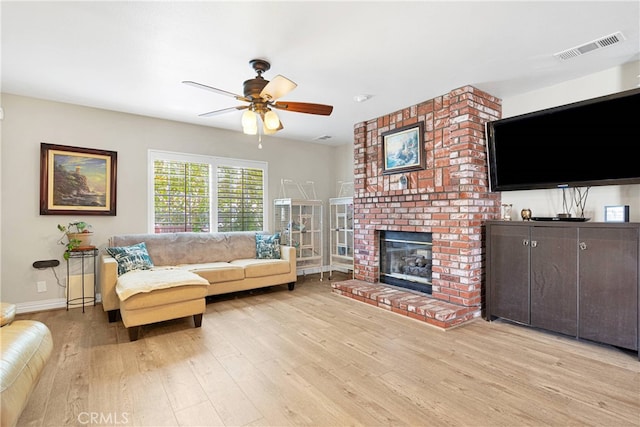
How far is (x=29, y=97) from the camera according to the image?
12.1ft

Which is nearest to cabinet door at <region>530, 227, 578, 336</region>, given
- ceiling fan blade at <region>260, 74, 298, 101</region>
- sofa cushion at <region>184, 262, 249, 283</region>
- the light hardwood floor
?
the light hardwood floor

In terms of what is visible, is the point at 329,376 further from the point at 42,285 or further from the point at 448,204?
the point at 42,285

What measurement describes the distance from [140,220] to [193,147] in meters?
1.32

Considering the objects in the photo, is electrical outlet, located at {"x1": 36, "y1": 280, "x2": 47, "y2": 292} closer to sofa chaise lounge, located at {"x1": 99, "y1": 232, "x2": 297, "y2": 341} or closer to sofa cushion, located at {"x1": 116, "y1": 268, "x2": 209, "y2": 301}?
sofa chaise lounge, located at {"x1": 99, "y1": 232, "x2": 297, "y2": 341}

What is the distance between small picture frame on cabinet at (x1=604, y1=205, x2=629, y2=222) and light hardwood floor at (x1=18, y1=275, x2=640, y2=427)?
110cm

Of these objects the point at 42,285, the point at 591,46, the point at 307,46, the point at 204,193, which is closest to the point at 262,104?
the point at 307,46

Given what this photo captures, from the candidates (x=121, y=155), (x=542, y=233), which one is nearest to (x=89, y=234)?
(x=121, y=155)

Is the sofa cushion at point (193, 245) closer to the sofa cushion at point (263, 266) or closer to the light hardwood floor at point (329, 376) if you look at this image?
the sofa cushion at point (263, 266)

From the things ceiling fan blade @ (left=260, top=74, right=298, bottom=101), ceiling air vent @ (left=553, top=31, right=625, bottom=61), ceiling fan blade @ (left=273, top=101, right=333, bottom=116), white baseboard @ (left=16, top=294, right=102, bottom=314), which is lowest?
white baseboard @ (left=16, top=294, right=102, bottom=314)

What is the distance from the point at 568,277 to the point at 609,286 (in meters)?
0.28

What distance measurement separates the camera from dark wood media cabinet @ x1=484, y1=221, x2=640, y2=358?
252 centimetres

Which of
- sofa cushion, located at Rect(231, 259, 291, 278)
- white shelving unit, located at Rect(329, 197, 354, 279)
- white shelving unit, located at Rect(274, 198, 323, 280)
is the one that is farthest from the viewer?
white shelving unit, located at Rect(329, 197, 354, 279)

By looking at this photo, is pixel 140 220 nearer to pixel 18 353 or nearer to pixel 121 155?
pixel 121 155

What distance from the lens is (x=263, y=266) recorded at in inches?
174
